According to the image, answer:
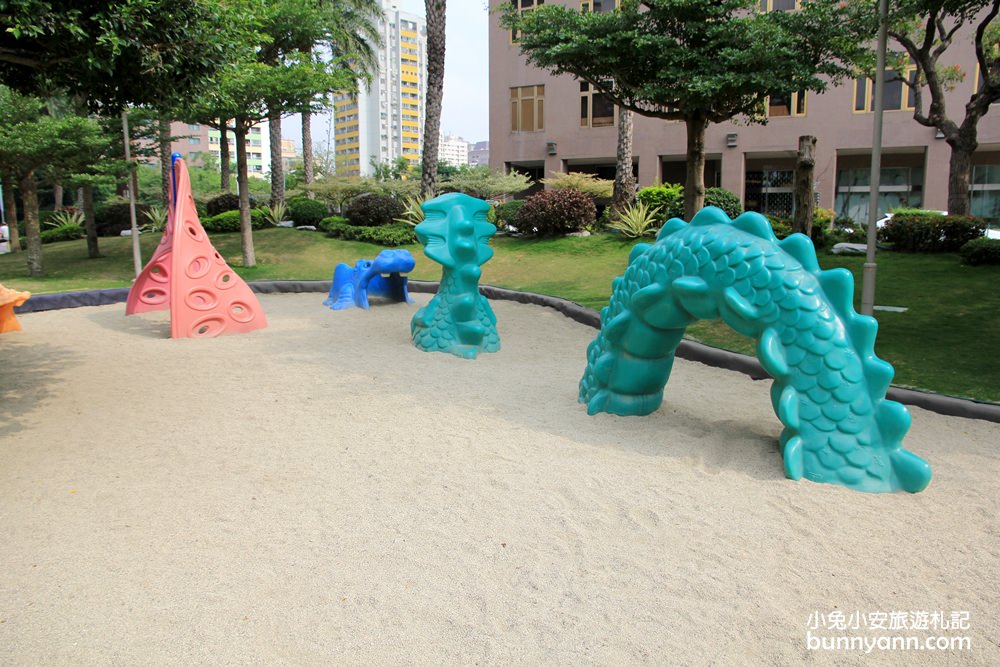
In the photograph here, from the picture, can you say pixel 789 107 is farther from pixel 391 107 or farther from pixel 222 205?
pixel 391 107

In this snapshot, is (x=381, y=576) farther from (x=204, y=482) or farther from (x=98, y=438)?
(x=98, y=438)

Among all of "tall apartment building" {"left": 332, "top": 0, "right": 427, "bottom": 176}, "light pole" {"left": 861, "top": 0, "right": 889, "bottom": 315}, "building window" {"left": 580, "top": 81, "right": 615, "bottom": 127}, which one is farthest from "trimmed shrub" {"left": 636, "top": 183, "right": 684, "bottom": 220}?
"tall apartment building" {"left": 332, "top": 0, "right": 427, "bottom": 176}

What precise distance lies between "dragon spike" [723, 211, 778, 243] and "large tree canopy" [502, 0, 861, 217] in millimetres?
6457

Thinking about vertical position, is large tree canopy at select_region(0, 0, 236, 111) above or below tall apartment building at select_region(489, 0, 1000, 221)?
below

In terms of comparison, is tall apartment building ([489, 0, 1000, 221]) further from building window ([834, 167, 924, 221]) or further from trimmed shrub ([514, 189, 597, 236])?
trimmed shrub ([514, 189, 597, 236])

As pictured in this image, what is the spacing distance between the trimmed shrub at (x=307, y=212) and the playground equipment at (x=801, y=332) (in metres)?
17.8

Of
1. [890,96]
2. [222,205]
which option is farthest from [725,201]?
[222,205]

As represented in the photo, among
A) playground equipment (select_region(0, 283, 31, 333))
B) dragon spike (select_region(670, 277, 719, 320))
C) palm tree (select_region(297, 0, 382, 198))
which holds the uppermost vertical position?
palm tree (select_region(297, 0, 382, 198))

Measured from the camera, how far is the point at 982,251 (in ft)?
37.2

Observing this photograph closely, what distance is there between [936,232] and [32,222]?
1946cm

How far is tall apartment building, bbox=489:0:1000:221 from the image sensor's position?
2548 centimetres

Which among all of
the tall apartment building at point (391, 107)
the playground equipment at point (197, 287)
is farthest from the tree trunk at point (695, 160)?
the tall apartment building at point (391, 107)

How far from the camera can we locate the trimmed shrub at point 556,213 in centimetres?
1734

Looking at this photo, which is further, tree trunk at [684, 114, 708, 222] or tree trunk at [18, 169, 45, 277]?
tree trunk at [18, 169, 45, 277]
